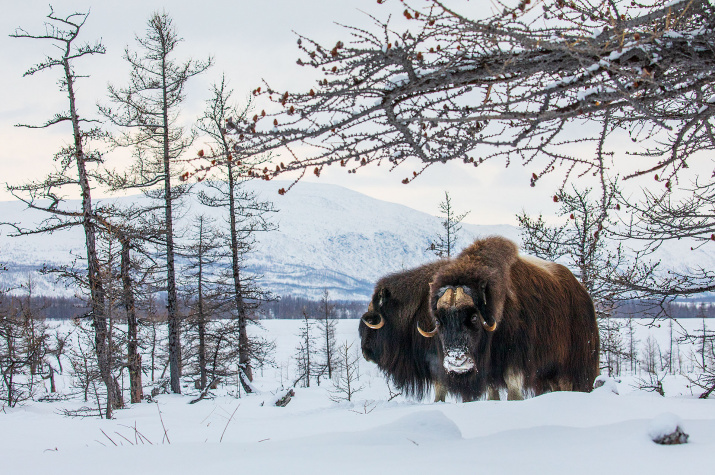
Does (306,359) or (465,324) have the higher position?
(465,324)

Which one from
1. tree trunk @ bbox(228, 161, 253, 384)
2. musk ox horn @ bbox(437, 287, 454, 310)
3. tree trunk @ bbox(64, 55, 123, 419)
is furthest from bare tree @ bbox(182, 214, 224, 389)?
musk ox horn @ bbox(437, 287, 454, 310)

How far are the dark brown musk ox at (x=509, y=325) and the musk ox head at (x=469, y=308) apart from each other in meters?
0.01

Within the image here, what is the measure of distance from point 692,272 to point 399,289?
4225 mm

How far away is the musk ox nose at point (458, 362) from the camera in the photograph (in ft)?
19.8

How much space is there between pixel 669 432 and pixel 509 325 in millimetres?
4026

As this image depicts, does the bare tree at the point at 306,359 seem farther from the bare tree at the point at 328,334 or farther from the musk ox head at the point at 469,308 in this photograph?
the musk ox head at the point at 469,308

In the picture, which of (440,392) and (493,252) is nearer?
(493,252)

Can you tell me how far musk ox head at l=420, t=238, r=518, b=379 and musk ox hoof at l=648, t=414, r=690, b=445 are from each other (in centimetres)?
317

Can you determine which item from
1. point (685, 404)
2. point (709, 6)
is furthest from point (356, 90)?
point (685, 404)

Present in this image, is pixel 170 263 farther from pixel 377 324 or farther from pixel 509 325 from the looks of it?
pixel 509 325

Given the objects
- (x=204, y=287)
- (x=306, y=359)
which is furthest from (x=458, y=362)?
(x=306, y=359)

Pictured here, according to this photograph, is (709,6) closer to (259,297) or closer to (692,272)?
(692,272)

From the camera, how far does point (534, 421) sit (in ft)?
12.3

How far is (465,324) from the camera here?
639 cm
